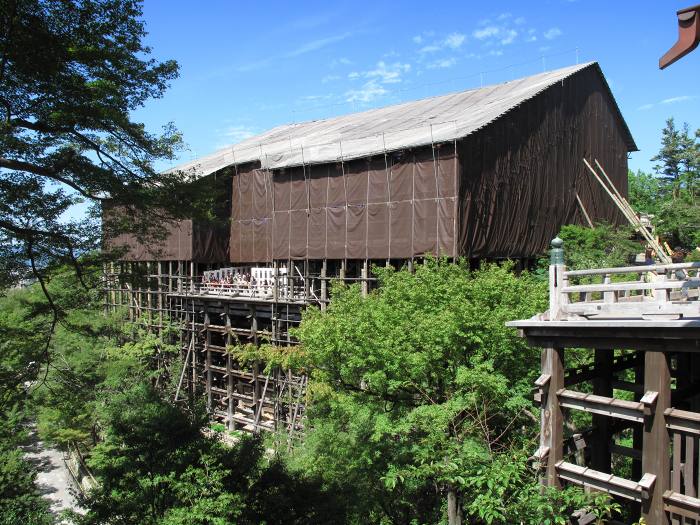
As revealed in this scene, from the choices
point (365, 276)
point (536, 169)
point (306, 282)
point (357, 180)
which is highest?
point (536, 169)

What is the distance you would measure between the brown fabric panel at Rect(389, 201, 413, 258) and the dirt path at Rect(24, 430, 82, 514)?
52.6 ft

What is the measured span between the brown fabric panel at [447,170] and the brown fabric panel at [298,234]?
683 centimetres

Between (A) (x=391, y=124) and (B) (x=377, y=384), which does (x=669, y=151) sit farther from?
(B) (x=377, y=384)

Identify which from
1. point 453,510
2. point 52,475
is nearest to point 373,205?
point 453,510

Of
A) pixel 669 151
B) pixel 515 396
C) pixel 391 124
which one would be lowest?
pixel 515 396

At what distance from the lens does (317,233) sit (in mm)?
23625

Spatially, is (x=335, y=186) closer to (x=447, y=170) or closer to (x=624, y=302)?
(x=447, y=170)

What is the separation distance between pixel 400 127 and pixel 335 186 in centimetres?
471

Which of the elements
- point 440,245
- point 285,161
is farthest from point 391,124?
point 440,245

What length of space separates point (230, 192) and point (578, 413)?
73.9 ft

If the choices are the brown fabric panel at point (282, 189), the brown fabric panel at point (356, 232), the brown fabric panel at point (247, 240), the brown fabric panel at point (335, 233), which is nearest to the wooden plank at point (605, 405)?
the brown fabric panel at point (356, 232)

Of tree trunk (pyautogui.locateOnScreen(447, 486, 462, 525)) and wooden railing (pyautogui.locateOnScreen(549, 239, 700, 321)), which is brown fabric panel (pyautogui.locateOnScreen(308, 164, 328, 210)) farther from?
wooden railing (pyautogui.locateOnScreen(549, 239, 700, 321))

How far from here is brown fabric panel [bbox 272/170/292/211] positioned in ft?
82.0

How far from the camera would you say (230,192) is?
101ft
